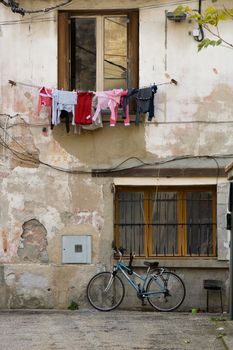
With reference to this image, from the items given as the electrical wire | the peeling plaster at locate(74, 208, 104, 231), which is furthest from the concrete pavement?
the electrical wire

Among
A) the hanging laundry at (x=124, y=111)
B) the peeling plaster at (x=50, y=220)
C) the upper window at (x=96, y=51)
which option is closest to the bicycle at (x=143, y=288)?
the peeling plaster at (x=50, y=220)

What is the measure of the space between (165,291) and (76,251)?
1868 millimetres

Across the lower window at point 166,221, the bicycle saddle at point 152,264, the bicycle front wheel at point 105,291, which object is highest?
the lower window at point 166,221

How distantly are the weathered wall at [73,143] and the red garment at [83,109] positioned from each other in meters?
0.50

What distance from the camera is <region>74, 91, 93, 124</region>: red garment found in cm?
1388

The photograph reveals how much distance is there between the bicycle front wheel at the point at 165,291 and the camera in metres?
14.0

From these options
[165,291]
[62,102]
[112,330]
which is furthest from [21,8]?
[112,330]

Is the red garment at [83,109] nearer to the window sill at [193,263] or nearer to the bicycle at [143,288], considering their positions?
the bicycle at [143,288]

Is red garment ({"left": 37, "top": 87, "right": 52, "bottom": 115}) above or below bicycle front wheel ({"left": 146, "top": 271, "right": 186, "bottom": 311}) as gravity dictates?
above

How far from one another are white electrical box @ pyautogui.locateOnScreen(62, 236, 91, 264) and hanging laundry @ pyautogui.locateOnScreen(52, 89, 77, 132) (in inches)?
92.0

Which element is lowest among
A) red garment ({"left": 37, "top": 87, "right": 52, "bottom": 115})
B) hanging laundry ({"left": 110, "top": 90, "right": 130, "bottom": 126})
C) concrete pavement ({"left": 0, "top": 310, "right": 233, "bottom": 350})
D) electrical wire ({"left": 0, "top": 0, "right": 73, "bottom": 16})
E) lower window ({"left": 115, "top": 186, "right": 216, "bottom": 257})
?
concrete pavement ({"left": 0, "top": 310, "right": 233, "bottom": 350})

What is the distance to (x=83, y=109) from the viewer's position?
13906 millimetres

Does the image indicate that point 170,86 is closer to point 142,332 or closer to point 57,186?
point 57,186

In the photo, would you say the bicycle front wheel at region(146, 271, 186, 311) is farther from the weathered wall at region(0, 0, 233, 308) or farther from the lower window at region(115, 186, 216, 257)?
the weathered wall at region(0, 0, 233, 308)
